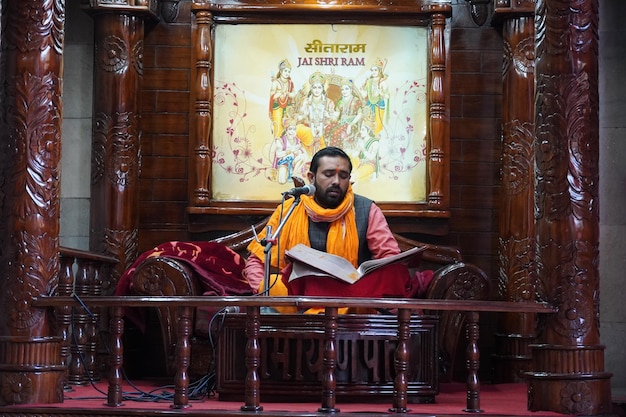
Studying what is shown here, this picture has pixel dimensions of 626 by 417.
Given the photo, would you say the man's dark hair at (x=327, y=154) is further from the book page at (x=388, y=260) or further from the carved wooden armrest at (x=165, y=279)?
the book page at (x=388, y=260)

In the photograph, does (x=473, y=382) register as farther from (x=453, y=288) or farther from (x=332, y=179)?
(x=332, y=179)

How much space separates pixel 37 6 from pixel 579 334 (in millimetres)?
3369

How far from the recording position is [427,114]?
27.8 ft

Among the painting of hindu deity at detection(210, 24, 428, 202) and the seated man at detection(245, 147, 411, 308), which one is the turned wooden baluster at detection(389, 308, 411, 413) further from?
the painting of hindu deity at detection(210, 24, 428, 202)

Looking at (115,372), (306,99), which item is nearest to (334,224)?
(306,99)

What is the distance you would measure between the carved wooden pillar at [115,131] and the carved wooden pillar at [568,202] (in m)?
3.43

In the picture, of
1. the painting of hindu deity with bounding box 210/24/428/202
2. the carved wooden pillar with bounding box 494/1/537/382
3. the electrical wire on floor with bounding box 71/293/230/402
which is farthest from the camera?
the painting of hindu deity with bounding box 210/24/428/202

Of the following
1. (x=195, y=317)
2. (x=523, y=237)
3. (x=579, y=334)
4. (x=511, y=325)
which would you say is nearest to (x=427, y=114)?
(x=523, y=237)

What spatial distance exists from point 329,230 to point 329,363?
6.81 feet

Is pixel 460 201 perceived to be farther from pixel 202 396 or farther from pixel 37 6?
pixel 37 6

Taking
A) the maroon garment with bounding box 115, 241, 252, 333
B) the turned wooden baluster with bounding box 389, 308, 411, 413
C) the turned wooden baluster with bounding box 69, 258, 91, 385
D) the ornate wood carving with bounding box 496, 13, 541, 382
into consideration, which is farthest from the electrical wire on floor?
the ornate wood carving with bounding box 496, 13, 541, 382

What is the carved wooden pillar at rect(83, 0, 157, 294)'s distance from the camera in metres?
8.29

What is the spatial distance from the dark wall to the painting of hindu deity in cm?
27

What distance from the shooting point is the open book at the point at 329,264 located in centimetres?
630
